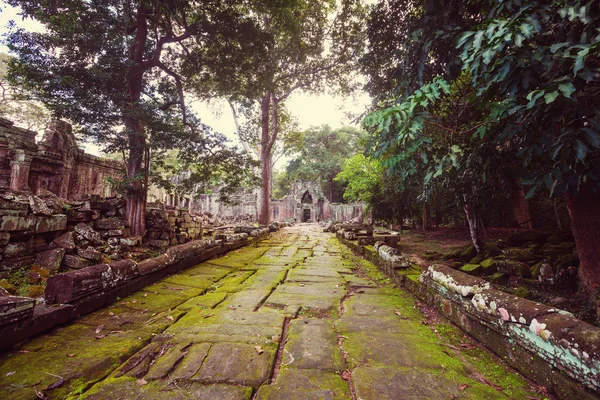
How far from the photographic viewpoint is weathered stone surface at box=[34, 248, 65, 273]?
164 inches

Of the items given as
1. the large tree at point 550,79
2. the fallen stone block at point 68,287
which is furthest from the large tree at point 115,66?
the large tree at point 550,79

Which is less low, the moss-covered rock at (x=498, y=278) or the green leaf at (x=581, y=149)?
the green leaf at (x=581, y=149)

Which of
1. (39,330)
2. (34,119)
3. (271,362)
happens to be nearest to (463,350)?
(271,362)

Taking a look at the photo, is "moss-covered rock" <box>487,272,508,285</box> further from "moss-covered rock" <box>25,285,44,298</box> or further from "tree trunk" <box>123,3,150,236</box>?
"tree trunk" <box>123,3,150,236</box>

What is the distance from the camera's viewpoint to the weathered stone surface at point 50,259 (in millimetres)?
4160

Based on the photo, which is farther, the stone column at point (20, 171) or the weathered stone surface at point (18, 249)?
the stone column at point (20, 171)

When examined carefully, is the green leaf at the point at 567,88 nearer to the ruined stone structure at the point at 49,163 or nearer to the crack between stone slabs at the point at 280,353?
the crack between stone slabs at the point at 280,353

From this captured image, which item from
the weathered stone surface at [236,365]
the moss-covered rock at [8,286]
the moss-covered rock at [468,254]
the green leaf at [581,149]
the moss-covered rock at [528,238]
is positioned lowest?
the weathered stone surface at [236,365]

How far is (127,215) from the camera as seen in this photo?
21.6ft

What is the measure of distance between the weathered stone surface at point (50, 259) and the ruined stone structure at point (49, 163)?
4.10 meters

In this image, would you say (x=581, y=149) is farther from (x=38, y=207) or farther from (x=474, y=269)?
(x=38, y=207)

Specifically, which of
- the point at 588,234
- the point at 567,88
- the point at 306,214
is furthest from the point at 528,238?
the point at 306,214

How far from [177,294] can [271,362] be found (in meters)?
2.10

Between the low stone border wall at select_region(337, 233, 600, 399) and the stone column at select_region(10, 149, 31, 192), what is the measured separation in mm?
13457
